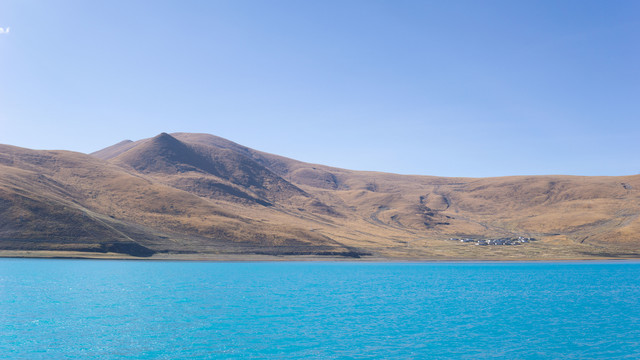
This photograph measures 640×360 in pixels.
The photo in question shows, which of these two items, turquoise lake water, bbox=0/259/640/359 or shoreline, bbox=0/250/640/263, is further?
shoreline, bbox=0/250/640/263

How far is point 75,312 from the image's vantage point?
47.4 m

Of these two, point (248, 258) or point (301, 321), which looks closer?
point (301, 321)

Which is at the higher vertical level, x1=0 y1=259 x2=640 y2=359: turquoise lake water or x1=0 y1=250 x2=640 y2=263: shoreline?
x1=0 y1=259 x2=640 y2=359: turquoise lake water

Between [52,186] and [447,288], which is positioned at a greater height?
[52,186]

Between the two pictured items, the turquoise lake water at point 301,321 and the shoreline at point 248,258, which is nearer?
the turquoise lake water at point 301,321

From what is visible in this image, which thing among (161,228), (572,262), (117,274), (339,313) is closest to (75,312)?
(339,313)

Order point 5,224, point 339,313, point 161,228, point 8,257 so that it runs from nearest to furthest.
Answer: point 339,313
point 8,257
point 5,224
point 161,228

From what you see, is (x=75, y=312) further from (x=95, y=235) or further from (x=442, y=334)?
(x=95, y=235)

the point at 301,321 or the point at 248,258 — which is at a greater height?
the point at 301,321

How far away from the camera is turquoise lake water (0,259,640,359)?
115 feet

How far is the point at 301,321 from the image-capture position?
151ft

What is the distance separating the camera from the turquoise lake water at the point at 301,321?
3506 centimetres

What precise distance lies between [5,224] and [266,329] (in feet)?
406

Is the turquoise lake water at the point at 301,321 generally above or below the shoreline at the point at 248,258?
above
